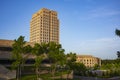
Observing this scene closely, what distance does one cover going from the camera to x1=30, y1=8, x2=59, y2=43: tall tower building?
142750mm

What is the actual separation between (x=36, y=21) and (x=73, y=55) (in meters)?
95.5

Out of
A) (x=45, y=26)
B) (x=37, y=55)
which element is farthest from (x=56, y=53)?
(x=45, y=26)

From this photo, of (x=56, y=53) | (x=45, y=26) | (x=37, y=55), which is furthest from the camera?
(x=45, y=26)

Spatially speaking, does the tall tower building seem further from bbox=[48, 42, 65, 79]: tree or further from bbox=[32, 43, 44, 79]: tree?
bbox=[32, 43, 44, 79]: tree

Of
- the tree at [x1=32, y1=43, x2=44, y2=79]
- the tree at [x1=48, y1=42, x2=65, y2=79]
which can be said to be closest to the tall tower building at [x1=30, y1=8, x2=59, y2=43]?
the tree at [x1=48, y1=42, x2=65, y2=79]

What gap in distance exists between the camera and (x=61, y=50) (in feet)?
180

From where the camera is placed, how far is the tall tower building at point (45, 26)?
5620 inches

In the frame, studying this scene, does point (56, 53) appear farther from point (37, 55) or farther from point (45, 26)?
point (45, 26)

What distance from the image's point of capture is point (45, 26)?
477 feet

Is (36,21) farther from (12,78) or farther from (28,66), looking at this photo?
(12,78)

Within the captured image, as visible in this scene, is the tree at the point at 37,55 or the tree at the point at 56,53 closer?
the tree at the point at 37,55

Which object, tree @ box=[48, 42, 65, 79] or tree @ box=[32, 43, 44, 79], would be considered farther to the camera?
tree @ box=[48, 42, 65, 79]

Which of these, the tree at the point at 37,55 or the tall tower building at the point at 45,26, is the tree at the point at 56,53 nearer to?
the tree at the point at 37,55

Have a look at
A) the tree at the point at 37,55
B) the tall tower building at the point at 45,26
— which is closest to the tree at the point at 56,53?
the tree at the point at 37,55
